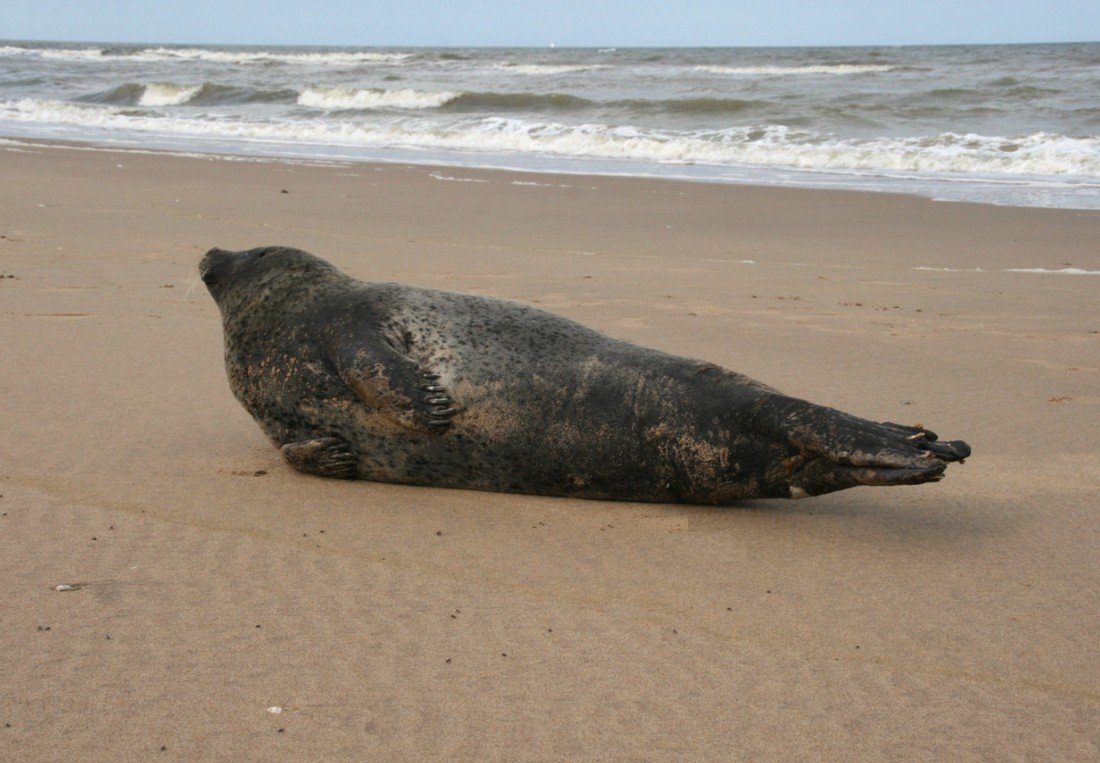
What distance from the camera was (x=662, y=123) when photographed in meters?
24.3

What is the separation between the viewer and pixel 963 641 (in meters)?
2.89

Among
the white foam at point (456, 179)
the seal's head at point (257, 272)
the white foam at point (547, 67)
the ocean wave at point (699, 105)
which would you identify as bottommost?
the white foam at point (456, 179)

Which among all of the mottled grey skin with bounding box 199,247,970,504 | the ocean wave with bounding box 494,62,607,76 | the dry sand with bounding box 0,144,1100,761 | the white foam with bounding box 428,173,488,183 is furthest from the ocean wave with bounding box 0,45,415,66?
the mottled grey skin with bounding box 199,247,970,504

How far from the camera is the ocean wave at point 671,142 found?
1833 cm

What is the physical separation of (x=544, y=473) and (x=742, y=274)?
5.24m

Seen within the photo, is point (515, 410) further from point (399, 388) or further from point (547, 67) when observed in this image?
point (547, 67)

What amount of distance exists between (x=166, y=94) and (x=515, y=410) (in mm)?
34508

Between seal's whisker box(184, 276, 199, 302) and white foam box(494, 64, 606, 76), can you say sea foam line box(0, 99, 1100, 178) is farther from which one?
white foam box(494, 64, 606, 76)

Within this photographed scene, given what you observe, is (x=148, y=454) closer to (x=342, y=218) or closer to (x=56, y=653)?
(x=56, y=653)

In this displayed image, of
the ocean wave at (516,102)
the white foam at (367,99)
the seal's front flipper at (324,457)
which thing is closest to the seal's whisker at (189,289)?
the seal's front flipper at (324,457)

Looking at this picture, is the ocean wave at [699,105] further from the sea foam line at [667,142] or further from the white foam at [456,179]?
the white foam at [456,179]

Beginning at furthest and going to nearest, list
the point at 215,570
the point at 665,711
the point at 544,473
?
the point at 544,473 < the point at 215,570 < the point at 665,711

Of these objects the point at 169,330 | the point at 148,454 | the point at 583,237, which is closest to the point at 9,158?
the point at 583,237

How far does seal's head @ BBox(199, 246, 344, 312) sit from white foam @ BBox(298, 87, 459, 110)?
86.9ft
